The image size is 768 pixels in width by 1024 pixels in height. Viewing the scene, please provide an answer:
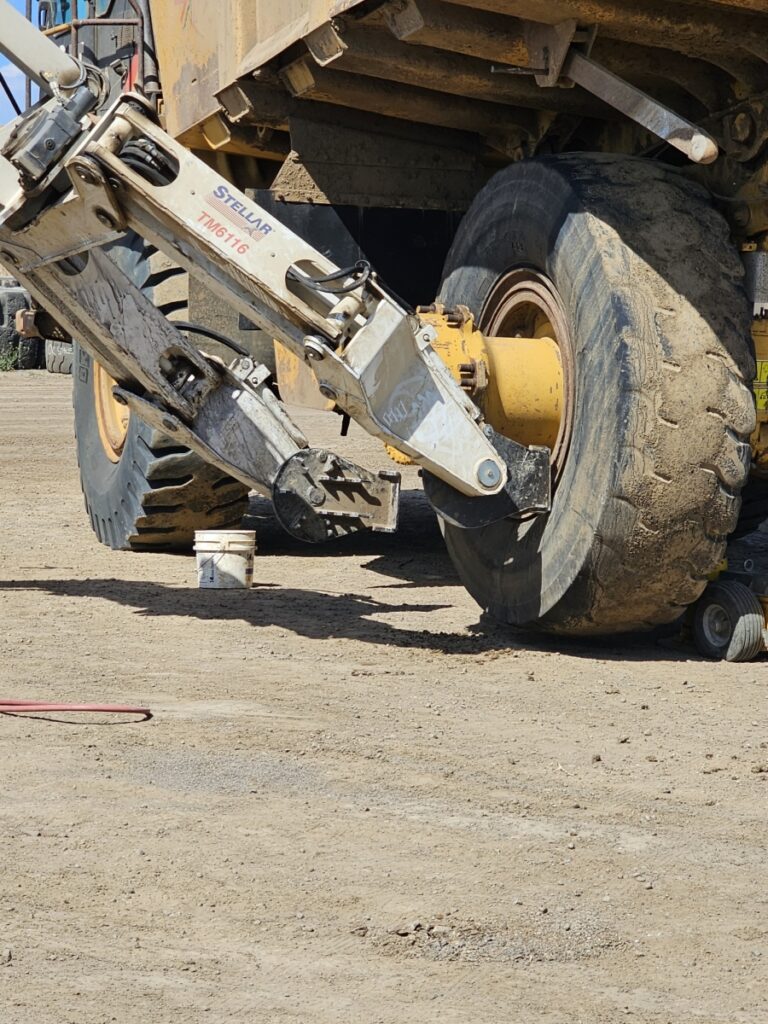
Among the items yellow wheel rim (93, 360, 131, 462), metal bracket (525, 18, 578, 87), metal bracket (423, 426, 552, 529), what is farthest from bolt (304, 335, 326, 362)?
yellow wheel rim (93, 360, 131, 462)

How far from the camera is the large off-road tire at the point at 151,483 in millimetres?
8711

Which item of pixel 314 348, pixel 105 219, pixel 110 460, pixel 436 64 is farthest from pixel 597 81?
pixel 110 460

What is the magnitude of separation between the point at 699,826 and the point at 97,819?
1515 mm

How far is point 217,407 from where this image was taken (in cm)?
709

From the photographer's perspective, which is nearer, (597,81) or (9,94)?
(597,81)

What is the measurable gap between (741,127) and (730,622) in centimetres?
178

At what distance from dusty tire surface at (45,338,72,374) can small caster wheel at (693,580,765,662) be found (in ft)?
61.6

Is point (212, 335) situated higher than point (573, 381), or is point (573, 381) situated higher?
point (212, 335)

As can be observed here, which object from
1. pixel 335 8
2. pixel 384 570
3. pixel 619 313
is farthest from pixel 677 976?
pixel 384 570

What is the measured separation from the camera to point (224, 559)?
7941mm

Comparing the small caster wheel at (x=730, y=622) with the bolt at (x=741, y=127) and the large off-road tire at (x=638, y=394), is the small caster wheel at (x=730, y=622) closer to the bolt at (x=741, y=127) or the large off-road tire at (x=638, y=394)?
the large off-road tire at (x=638, y=394)

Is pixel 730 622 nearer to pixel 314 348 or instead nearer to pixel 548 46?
pixel 314 348

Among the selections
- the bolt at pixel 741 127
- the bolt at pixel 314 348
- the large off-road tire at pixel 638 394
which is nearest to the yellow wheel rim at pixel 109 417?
the bolt at pixel 314 348

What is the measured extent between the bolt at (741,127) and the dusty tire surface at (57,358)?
62.4ft
